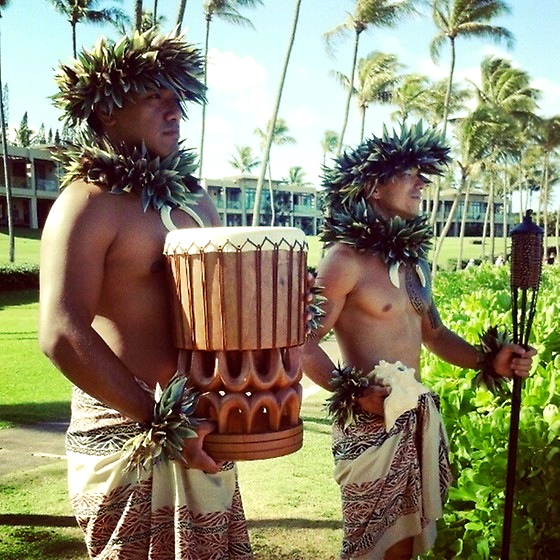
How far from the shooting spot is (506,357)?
2828 millimetres

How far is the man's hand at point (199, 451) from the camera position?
1735 millimetres

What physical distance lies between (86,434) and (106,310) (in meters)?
0.33

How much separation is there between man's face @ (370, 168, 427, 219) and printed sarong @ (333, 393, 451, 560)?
2.41 feet

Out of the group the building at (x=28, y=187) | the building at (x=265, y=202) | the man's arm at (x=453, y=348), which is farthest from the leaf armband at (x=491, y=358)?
the building at (x=265, y=202)

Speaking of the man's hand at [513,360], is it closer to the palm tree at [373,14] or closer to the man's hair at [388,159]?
the man's hair at [388,159]

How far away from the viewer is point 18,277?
76.5 feet

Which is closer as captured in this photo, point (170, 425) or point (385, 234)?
point (170, 425)

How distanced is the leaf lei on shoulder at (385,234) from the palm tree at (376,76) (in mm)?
38472

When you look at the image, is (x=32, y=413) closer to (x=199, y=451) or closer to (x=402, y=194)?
(x=402, y=194)

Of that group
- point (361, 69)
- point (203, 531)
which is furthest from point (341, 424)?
point (361, 69)

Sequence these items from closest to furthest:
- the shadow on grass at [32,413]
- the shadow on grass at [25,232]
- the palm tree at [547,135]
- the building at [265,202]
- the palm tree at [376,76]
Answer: the shadow on grass at [32,413] < the palm tree at [376,76] < the shadow on grass at [25,232] < the palm tree at [547,135] < the building at [265,202]

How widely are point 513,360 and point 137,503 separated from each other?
1.39 meters

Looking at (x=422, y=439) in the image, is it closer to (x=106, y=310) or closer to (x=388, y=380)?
(x=388, y=380)

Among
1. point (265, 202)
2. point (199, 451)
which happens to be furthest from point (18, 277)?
point (265, 202)
